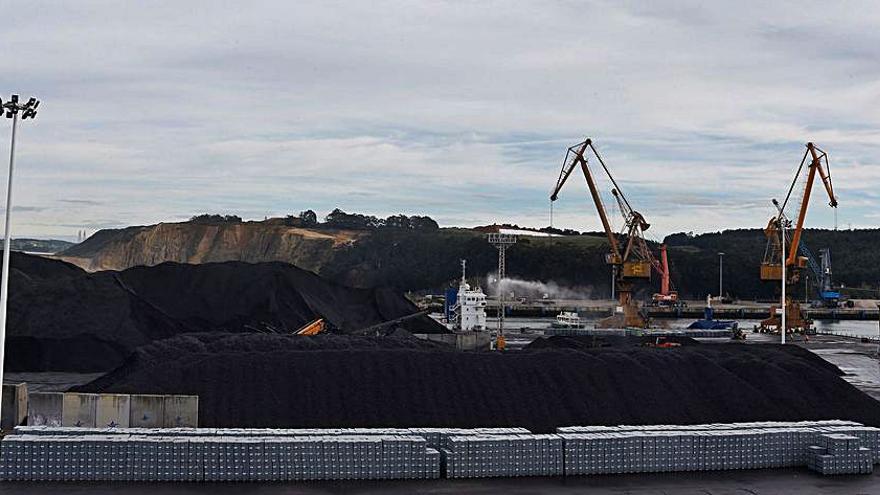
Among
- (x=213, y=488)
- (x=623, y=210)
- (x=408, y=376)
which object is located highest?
(x=623, y=210)

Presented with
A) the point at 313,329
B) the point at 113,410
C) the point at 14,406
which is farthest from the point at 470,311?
the point at 14,406

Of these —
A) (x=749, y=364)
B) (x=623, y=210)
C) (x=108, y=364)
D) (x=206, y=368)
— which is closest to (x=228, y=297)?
(x=108, y=364)

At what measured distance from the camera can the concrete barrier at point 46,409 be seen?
36.0 meters

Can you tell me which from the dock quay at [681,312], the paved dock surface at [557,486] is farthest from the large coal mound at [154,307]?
the dock quay at [681,312]

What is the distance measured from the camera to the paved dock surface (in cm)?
2864

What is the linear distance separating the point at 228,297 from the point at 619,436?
53140mm

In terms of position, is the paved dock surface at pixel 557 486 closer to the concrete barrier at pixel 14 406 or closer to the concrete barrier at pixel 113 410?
the concrete barrier at pixel 113 410

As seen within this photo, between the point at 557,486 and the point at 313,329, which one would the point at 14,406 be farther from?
the point at 313,329

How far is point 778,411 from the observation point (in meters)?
39.2

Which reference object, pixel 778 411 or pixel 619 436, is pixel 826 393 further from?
pixel 619 436

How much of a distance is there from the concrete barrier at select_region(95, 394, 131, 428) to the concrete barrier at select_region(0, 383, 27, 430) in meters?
3.19

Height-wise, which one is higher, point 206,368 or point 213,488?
point 206,368

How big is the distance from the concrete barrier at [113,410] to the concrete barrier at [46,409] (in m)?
1.59

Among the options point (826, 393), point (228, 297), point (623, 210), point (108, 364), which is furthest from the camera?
point (623, 210)
